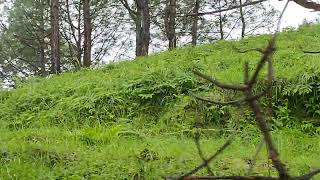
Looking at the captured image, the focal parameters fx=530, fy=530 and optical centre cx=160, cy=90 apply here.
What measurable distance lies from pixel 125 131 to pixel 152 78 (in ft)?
4.70

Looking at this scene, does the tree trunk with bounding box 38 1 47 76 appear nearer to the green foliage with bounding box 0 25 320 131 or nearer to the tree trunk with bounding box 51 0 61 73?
the tree trunk with bounding box 51 0 61 73

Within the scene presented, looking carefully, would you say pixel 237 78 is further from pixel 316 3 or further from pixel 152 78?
pixel 316 3

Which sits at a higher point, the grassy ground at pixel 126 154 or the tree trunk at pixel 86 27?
the tree trunk at pixel 86 27

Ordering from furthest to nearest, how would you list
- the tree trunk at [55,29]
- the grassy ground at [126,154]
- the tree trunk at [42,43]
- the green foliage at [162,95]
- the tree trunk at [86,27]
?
1. the tree trunk at [42,43]
2. the tree trunk at [86,27]
3. the tree trunk at [55,29]
4. the green foliage at [162,95]
5. the grassy ground at [126,154]

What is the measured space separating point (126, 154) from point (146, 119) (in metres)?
1.56

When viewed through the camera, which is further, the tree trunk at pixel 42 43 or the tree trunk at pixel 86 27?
the tree trunk at pixel 42 43

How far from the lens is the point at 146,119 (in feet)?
19.3

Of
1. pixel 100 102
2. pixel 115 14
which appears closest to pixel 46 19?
pixel 115 14

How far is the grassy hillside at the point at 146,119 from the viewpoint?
13.6ft

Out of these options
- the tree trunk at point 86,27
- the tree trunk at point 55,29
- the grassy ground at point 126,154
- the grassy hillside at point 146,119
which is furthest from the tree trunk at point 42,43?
the grassy ground at point 126,154

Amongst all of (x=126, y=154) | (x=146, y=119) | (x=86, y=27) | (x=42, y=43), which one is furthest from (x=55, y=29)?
(x=126, y=154)

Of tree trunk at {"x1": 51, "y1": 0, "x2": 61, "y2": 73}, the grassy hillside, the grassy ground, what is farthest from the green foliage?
tree trunk at {"x1": 51, "y1": 0, "x2": 61, "y2": 73}

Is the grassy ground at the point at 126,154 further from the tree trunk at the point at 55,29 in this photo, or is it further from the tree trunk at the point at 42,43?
the tree trunk at the point at 42,43

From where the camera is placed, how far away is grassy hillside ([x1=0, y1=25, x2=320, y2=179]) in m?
4.14
